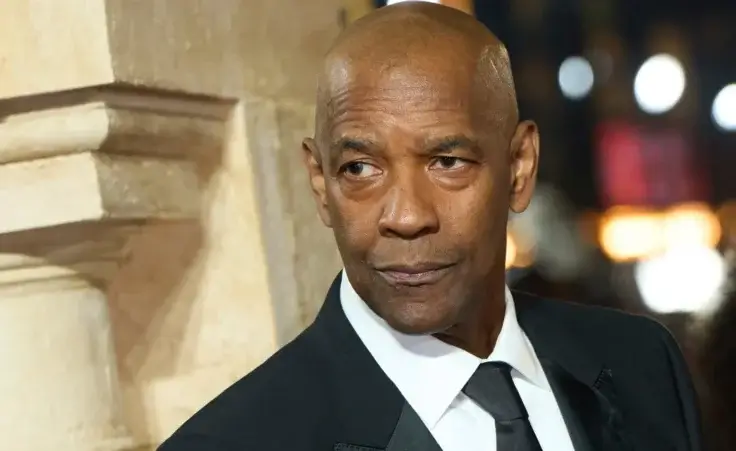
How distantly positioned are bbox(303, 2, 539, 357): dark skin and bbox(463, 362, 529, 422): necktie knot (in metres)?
0.07

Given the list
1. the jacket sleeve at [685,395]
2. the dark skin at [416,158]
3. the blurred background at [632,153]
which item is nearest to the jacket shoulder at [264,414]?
the dark skin at [416,158]

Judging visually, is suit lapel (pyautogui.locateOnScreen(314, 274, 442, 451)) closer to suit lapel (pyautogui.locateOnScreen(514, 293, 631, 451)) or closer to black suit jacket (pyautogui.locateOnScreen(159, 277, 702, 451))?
black suit jacket (pyautogui.locateOnScreen(159, 277, 702, 451))

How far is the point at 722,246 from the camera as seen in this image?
2.35 meters

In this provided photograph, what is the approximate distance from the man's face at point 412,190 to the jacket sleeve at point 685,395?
0.37 meters

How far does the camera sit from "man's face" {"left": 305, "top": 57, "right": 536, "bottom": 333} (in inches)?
35.6

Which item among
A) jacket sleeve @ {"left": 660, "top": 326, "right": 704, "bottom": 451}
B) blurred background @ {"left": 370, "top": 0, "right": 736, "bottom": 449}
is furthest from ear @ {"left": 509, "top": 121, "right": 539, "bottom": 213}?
blurred background @ {"left": 370, "top": 0, "right": 736, "bottom": 449}

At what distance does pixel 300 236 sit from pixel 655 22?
4.48ft

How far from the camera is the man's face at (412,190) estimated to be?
0.90 metres

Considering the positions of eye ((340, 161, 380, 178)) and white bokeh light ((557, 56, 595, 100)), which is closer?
eye ((340, 161, 380, 178))

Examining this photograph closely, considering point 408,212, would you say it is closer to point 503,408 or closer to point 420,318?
point 420,318

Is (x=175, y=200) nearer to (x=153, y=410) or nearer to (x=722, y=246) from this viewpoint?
(x=153, y=410)

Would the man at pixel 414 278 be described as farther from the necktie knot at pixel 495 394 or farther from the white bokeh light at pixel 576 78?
the white bokeh light at pixel 576 78

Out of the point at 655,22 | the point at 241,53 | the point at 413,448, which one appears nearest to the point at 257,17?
the point at 241,53

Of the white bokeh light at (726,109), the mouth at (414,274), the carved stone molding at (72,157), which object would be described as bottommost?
the mouth at (414,274)
